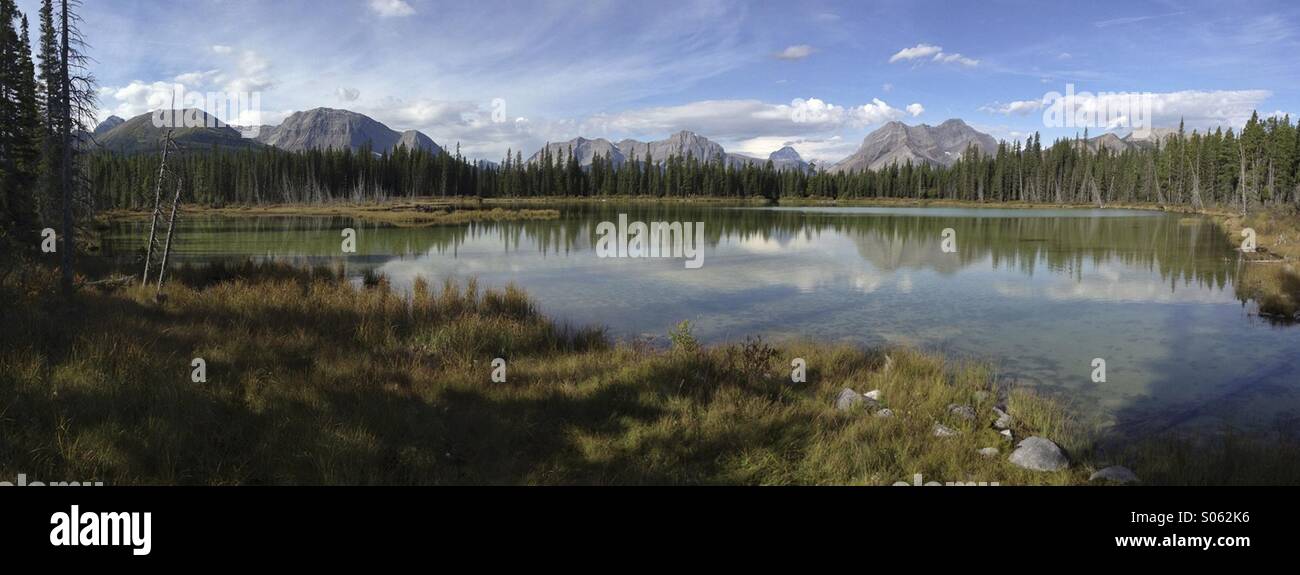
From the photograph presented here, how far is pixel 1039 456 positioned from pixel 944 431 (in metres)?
1.18

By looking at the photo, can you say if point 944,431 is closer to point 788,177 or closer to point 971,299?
point 971,299

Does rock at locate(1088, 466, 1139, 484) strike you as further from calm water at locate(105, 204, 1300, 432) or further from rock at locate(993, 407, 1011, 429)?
calm water at locate(105, 204, 1300, 432)

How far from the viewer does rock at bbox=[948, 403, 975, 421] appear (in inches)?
386

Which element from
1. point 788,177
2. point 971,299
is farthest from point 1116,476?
point 788,177

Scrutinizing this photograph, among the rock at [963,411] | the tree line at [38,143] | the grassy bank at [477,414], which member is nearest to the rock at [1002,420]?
the grassy bank at [477,414]

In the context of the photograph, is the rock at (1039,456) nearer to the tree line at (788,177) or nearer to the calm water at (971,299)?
the calm water at (971,299)

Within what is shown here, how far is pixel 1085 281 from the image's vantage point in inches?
1049

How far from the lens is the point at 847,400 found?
1009cm

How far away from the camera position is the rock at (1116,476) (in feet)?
24.0

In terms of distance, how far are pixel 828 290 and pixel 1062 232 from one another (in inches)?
1715

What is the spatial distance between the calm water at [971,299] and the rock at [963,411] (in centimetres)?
268

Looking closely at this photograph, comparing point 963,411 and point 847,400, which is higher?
point 847,400
